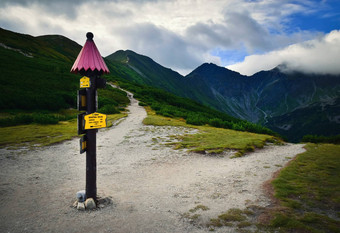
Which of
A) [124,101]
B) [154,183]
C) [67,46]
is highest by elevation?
[67,46]

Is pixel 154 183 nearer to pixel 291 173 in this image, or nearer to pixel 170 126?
pixel 291 173

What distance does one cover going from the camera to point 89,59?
6973mm

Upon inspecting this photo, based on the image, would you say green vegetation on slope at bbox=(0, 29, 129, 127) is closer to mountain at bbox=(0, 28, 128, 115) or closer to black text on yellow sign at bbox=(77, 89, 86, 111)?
mountain at bbox=(0, 28, 128, 115)

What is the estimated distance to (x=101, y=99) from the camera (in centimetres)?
4128

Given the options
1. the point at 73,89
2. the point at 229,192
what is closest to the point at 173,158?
the point at 229,192

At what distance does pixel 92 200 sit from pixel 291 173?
377 inches

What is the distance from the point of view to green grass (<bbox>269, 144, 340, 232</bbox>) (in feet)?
18.2

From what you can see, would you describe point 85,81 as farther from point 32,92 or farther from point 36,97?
point 32,92

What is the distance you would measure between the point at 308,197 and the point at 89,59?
952 cm

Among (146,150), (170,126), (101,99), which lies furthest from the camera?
(101,99)

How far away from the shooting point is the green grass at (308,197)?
5.55 metres

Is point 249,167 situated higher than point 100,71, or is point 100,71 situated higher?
point 100,71

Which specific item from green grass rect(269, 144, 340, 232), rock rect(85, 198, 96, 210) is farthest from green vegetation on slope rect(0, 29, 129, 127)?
green grass rect(269, 144, 340, 232)

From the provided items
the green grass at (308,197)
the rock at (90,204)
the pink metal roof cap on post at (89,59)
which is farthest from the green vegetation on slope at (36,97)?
the green grass at (308,197)
